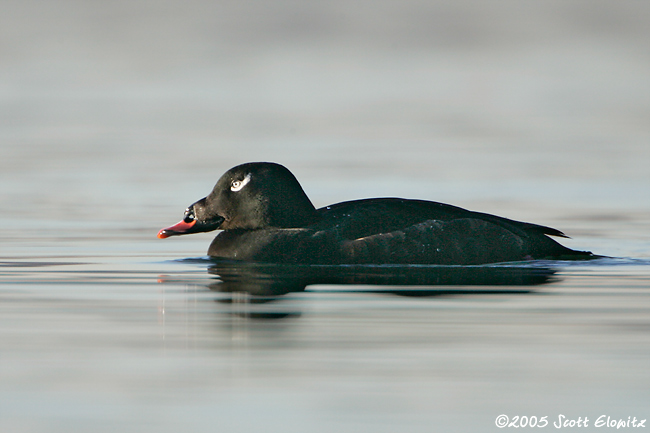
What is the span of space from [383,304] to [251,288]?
1.01 metres

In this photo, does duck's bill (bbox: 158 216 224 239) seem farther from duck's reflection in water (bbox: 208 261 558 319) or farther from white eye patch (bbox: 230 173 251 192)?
duck's reflection in water (bbox: 208 261 558 319)

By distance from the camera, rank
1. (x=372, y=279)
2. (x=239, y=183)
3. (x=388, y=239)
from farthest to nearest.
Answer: (x=239, y=183), (x=388, y=239), (x=372, y=279)

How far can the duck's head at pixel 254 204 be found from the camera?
27.3 ft

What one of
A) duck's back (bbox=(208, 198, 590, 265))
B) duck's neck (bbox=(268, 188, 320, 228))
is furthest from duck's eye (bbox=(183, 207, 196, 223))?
duck's neck (bbox=(268, 188, 320, 228))

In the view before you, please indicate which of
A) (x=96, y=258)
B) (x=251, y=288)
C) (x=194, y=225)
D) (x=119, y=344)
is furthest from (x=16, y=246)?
(x=119, y=344)

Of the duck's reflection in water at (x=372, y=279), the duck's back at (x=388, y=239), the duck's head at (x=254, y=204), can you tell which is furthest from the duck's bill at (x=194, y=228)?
the duck's reflection in water at (x=372, y=279)

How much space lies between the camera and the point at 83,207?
1258 cm

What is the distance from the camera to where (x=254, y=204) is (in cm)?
838

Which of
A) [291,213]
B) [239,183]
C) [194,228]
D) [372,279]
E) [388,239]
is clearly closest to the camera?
[372,279]

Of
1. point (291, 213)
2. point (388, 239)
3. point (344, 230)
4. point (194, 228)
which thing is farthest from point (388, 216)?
point (194, 228)

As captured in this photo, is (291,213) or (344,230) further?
(291,213)

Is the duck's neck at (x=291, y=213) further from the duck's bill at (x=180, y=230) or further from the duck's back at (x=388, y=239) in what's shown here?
the duck's bill at (x=180, y=230)

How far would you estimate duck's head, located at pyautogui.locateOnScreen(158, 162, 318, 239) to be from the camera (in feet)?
27.3

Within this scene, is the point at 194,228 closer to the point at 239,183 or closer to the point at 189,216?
the point at 189,216
